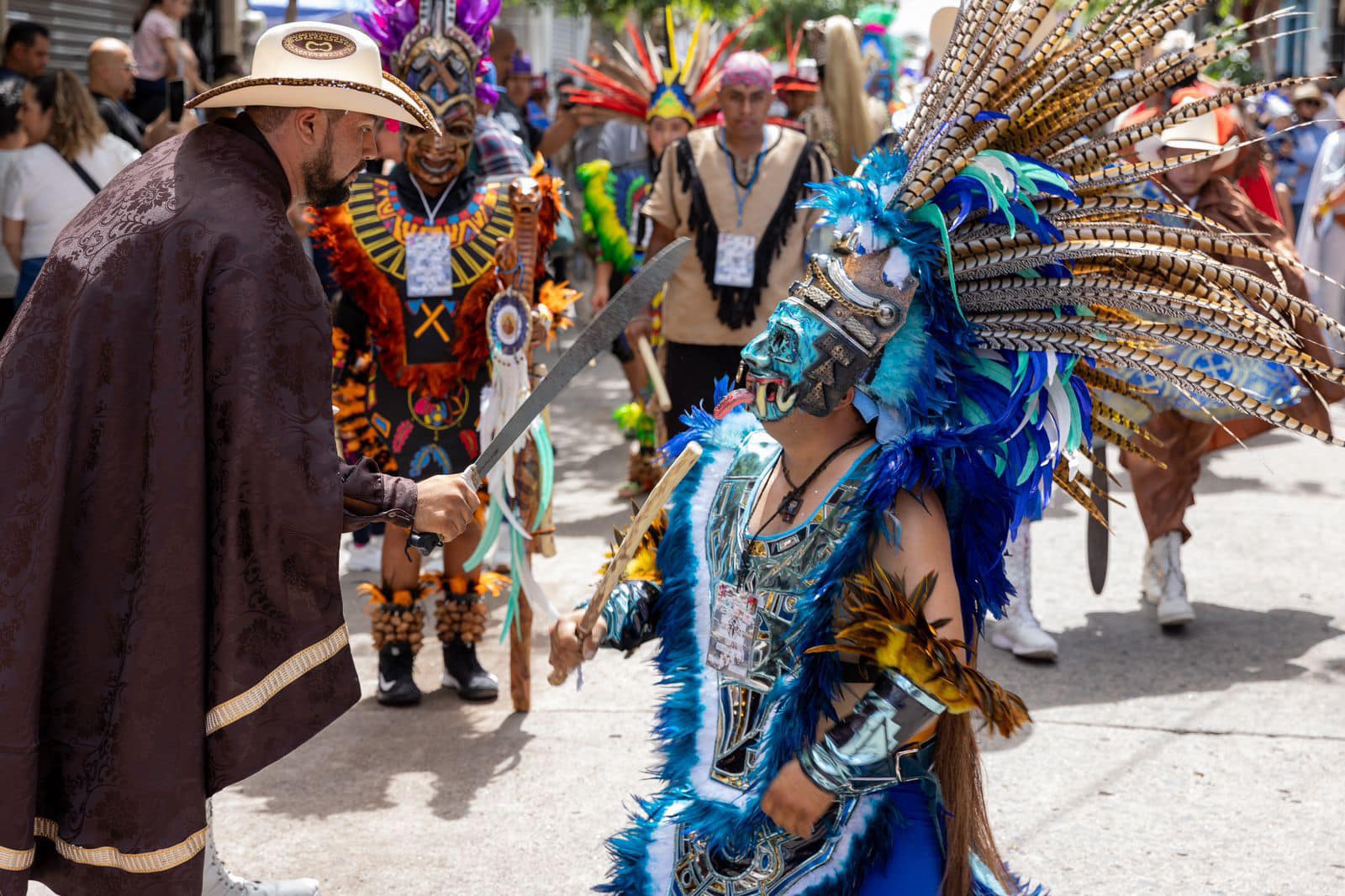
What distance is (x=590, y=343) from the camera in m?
2.79

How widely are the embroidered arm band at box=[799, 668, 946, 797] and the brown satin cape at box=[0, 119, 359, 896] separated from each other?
96 cm

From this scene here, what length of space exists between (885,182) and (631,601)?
948 mm

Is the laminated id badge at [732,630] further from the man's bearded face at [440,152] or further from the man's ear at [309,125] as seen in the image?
the man's bearded face at [440,152]

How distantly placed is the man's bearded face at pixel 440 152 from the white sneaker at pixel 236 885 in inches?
92.7

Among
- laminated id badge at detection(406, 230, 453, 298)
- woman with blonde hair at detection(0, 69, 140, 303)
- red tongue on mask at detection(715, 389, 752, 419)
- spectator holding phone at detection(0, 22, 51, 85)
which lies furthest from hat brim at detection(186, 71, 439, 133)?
spectator holding phone at detection(0, 22, 51, 85)

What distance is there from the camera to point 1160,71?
7.70 feet

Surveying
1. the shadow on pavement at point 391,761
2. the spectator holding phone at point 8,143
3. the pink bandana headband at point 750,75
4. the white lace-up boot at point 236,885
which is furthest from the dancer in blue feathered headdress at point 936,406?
the spectator holding phone at point 8,143

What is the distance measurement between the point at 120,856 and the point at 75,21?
10.1 metres

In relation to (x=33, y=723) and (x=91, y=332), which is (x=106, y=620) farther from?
(x=91, y=332)

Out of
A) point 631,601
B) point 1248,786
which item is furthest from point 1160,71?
point 1248,786

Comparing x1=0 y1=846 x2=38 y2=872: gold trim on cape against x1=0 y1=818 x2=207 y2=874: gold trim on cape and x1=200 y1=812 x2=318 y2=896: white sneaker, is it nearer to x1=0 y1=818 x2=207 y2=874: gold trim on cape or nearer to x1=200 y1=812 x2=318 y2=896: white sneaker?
x1=0 y1=818 x2=207 y2=874: gold trim on cape

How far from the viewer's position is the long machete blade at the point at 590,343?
2.76 m

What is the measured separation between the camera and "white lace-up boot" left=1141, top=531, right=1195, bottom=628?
218 inches

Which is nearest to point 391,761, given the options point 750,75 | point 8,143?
point 750,75
